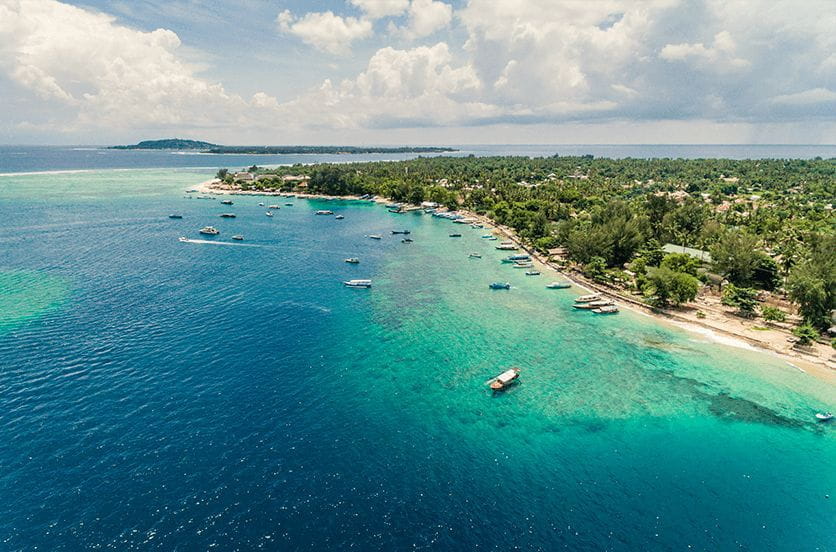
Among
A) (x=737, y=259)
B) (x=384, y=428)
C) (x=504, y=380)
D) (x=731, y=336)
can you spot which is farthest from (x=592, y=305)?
(x=384, y=428)

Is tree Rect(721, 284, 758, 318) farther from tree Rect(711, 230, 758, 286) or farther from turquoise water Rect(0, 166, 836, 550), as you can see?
turquoise water Rect(0, 166, 836, 550)

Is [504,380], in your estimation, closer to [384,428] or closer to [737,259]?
[384,428]

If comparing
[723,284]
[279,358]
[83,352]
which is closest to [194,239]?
[83,352]

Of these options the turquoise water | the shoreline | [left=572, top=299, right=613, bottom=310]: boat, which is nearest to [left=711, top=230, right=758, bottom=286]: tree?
the shoreline

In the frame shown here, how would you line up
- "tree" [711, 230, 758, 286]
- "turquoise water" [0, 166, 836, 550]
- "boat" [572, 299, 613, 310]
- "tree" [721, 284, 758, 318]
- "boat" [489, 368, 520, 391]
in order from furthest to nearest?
"tree" [711, 230, 758, 286], "boat" [572, 299, 613, 310], "tree" [721, 284, 758, 318], "boat" [489, 368, 520, 391], "turquoise water" [0, 166, 836, 550]

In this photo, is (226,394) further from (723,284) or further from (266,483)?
(723,284)

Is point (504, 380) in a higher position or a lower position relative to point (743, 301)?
lower

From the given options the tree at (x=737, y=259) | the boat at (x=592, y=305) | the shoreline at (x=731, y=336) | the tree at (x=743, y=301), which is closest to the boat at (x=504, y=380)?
the boat at (x=592, y=305)
